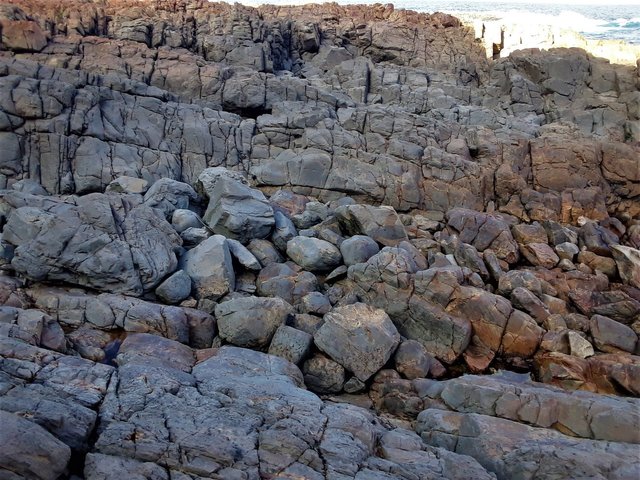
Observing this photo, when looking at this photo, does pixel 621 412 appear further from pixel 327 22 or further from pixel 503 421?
pixel 327 22

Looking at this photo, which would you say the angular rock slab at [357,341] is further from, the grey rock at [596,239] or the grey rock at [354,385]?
the grey rock at [596,239]

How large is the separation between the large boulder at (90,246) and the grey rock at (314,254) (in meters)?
4.46

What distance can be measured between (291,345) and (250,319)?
4.69 ft

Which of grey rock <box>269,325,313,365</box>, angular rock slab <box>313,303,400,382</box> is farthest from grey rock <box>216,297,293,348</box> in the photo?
angular rock slab <box>313,303,400,382</box>

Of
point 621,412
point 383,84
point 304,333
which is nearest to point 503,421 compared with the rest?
point 621,412

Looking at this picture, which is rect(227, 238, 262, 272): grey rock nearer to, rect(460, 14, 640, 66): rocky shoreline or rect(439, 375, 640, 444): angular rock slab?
rect(439, 375, 640, 444): angular rock slab

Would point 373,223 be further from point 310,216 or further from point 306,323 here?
point 306,323

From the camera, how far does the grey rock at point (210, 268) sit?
15.7 meters

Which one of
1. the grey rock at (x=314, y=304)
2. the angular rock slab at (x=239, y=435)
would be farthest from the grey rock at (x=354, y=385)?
the angular rock slab at (x=239, y=435)

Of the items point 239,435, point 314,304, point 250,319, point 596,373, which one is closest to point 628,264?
point 596,373

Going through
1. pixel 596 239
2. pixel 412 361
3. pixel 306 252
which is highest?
pixel 306 252

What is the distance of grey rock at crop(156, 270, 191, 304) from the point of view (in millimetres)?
14875

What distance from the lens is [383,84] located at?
109ft

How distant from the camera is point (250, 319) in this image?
1378cm
